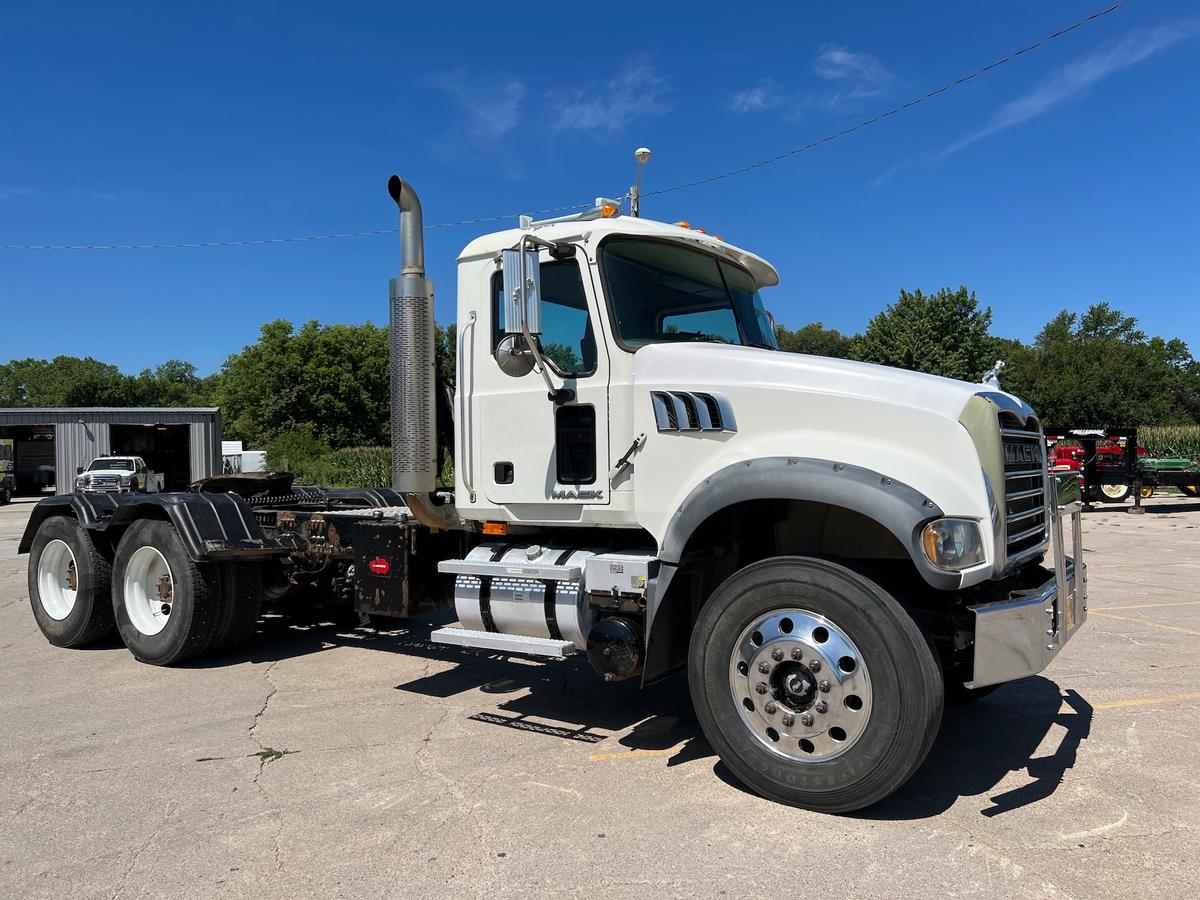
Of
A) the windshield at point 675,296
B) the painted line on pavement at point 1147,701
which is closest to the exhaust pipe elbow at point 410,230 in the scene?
the windshield at point 675,296

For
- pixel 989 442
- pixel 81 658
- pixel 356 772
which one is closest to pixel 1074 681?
pixel 989 442

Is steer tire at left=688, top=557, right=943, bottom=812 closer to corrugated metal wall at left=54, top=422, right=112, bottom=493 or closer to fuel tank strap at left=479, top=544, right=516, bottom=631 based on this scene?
→ fuel tank strap at left=479, top=544, right=516, bottom=631

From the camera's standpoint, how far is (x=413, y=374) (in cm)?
534

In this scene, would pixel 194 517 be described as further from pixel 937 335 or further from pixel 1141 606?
pixel 937 335

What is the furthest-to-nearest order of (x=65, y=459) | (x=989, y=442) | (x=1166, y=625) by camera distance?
(x=65, y=459) < (x=1166, y=625) < (x=989, y=442)

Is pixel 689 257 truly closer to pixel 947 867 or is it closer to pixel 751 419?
pixel 751 419

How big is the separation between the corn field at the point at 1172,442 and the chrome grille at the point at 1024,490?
103 ft

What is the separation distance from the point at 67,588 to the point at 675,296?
6063 mm

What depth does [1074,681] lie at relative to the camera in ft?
19.0

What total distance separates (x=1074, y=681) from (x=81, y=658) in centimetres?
751

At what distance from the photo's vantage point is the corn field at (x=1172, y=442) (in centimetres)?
3167

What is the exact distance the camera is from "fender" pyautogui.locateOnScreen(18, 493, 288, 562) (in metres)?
6.31

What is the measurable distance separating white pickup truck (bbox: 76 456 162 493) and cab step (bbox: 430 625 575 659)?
24531mm

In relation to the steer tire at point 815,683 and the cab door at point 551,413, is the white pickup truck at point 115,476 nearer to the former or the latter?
the cab door at point 551,413
